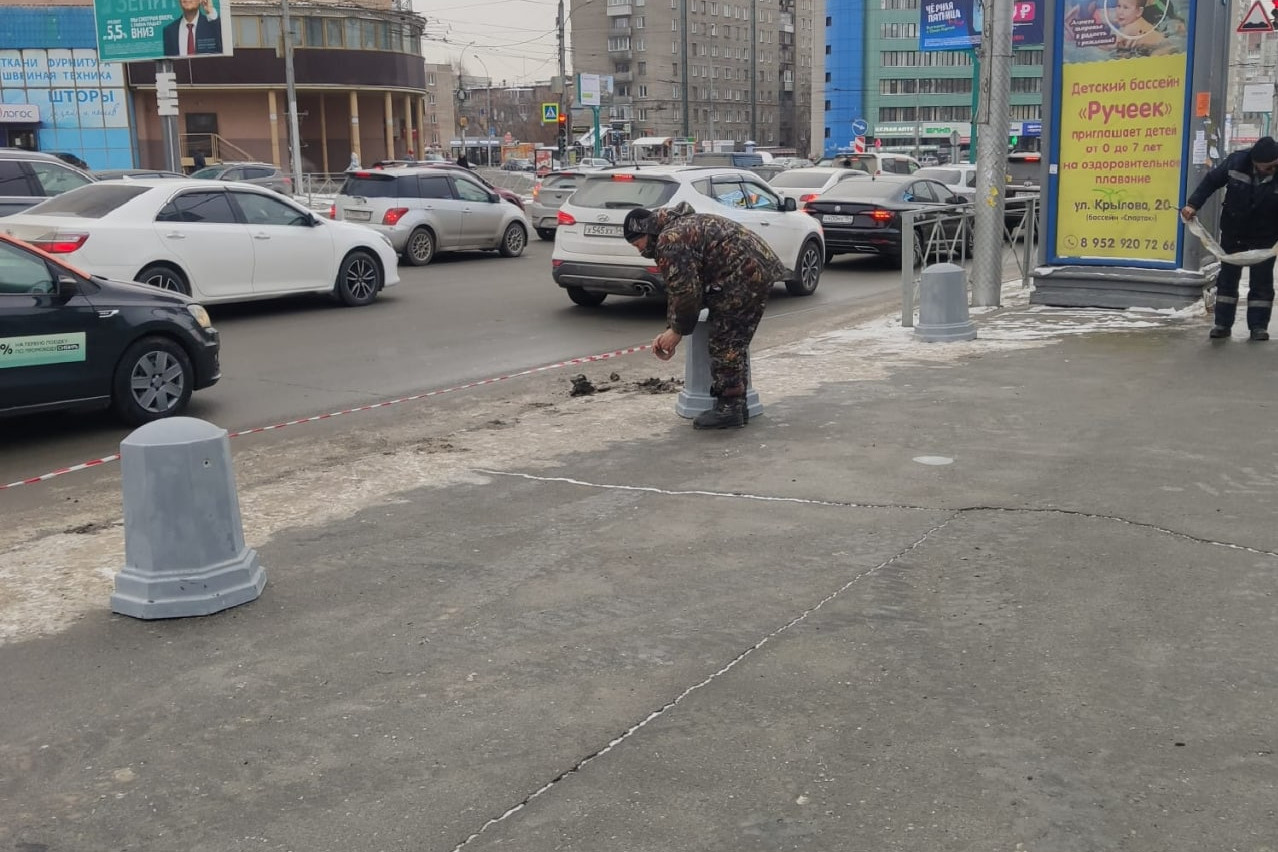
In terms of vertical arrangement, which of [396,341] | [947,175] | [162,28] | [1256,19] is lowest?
[396,341]

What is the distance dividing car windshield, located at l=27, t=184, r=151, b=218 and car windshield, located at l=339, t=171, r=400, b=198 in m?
7.28

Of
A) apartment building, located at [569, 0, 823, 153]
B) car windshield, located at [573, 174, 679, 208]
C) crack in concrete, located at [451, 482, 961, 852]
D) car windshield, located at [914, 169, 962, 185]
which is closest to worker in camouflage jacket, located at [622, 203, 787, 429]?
crack in concrete, located at [451, 482, 961, 852]

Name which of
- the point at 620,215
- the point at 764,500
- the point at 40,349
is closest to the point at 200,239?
the point at 620,215

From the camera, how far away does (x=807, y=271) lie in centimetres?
1645

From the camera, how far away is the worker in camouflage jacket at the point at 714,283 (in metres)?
7.53

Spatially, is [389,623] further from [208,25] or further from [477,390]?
[208,25]

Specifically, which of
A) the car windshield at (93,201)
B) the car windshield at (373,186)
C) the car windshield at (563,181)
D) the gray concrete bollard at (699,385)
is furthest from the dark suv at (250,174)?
the gray concrete bollard at (699,385)

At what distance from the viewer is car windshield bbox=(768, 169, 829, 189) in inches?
936

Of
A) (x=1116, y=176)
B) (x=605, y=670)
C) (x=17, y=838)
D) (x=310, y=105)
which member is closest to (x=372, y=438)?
(x=605, y=670)

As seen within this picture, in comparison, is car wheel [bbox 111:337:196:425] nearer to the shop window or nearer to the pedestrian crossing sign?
the pedestrian crossing sign

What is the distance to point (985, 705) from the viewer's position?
403cm

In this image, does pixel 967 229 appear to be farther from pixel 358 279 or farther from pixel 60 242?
pixel 60 242

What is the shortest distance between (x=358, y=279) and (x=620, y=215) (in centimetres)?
356

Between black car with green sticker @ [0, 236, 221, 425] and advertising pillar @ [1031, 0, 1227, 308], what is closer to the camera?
black car with green sticker @ [0, 236, 221, 425]
